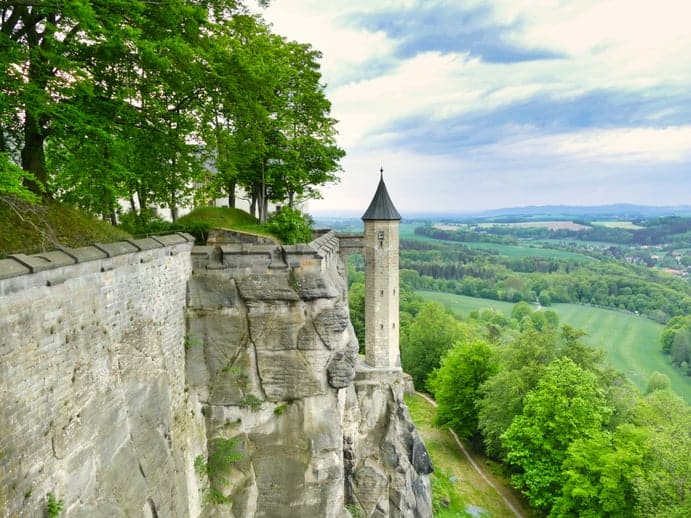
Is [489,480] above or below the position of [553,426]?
below

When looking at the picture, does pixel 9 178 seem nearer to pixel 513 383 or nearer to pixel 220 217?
pixel 220 217

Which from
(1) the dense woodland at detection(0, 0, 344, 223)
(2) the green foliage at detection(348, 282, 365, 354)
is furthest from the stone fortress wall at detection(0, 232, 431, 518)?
(2) the green foliage at detection(348, 282, 365, 354)

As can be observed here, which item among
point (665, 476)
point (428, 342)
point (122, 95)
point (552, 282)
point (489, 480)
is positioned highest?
point (122, 95)

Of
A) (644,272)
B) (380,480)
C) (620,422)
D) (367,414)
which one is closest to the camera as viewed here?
(380,480)

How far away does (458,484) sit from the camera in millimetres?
24234

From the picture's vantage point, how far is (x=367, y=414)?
65.0ft

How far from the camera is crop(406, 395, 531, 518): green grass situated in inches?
872

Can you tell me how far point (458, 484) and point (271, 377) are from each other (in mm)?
17717

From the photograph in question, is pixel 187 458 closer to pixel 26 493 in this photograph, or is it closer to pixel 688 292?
pixel 26 493

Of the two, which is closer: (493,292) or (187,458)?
(187,458)

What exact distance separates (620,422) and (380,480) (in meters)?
13.6

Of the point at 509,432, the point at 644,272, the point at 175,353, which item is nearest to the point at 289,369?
the point at 175,353

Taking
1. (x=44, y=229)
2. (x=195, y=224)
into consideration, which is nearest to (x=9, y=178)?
(x=44, y=229)

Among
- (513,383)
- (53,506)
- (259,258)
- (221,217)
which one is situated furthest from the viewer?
(513,383)
